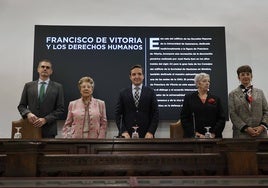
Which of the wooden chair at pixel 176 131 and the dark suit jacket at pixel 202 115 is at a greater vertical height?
the dark suit jacket at pixel 202 115

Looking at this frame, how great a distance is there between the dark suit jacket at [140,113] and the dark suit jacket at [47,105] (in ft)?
2.50

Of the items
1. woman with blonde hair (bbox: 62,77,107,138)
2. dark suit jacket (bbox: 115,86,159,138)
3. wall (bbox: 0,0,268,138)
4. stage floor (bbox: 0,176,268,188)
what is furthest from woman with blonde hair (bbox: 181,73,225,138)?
stage floor (bbox: 0,176,268,188)

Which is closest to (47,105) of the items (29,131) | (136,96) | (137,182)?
(29,131)

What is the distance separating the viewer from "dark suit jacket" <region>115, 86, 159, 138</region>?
12.5 ft

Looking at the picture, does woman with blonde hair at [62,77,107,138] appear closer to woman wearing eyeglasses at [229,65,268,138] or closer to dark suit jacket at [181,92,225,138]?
dark suit jacket at [181,92,225,138]

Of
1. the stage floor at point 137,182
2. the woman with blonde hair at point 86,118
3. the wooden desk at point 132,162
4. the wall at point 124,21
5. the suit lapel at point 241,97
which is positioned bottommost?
the stage floor at point 137,182

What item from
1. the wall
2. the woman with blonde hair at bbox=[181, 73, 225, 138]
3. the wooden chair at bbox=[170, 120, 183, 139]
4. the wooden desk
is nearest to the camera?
the wooden desk

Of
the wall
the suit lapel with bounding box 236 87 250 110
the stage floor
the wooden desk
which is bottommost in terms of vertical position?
the stage floor

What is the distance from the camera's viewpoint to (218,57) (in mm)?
4926

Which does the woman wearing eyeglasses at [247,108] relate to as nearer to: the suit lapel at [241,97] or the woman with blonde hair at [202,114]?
the suit lapel at [241,97]

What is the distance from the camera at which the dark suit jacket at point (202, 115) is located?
370cm

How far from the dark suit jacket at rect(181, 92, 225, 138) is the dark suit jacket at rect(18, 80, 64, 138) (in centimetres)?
148

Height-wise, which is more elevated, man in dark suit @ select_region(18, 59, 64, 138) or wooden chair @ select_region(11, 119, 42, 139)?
man in dark suit @ select_region(18, 59, 64, 138)

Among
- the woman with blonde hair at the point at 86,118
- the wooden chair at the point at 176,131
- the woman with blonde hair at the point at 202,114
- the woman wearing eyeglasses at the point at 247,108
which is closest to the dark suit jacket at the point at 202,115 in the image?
the woman with blonde hair at the point at 202,114
